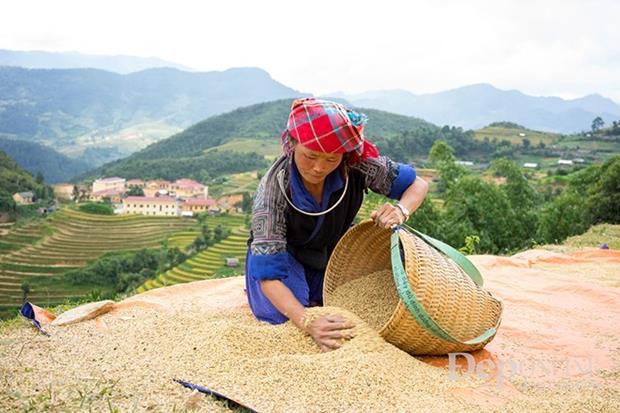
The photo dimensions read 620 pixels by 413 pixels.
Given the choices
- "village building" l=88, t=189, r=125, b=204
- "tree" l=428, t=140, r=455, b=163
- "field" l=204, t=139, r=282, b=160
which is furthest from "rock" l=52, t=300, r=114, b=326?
"field" l=204, t=139, r=282, b=160

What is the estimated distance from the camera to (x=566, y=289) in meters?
3.69

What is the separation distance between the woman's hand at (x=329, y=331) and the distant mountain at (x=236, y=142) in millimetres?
44846

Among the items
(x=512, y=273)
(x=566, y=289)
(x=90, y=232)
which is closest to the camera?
(x=566, y=289)

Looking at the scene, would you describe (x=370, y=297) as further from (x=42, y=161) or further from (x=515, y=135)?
(x=42, y=161)

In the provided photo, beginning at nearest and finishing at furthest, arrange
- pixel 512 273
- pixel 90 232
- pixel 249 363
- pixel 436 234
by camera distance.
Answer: pixel 249 363
pixel 512 273
pixel 436 234
pixel 90 232

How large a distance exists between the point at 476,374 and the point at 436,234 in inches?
453

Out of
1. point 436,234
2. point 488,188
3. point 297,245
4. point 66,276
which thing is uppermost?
point 297,245

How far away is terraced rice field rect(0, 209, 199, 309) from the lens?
23672 mm

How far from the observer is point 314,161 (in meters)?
2.23

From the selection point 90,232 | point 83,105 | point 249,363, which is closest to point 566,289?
point 249,363

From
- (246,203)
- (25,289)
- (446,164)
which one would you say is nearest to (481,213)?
(446,164)

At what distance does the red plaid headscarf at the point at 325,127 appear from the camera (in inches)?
85.1

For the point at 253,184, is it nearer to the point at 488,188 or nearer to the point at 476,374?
Result: the point at 488,188

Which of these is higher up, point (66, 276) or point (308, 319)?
point (308, 319)
